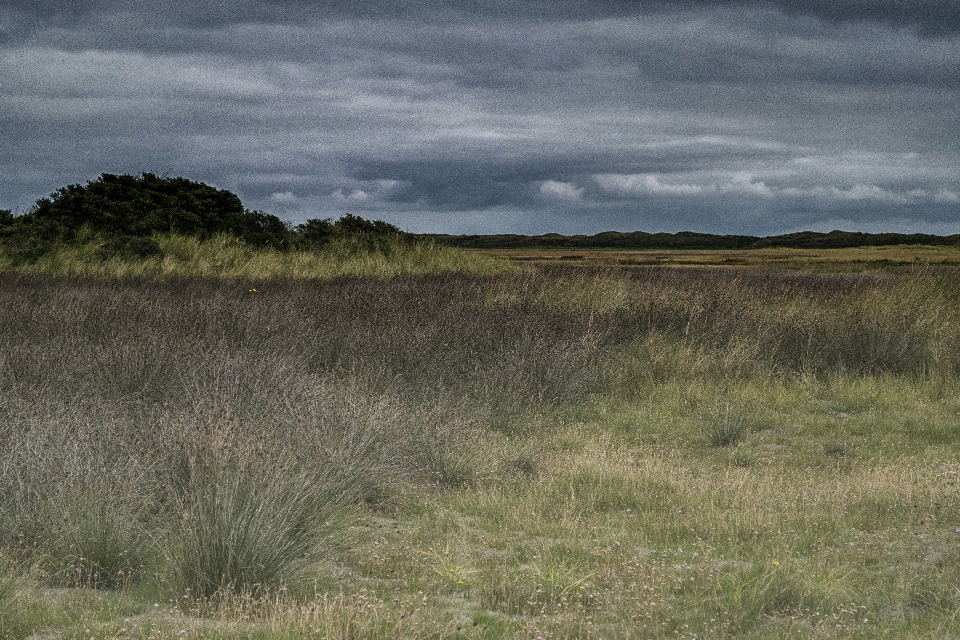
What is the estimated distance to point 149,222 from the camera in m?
25.4

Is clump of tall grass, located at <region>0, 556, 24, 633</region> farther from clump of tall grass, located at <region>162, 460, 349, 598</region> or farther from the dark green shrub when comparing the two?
the dark green shrub

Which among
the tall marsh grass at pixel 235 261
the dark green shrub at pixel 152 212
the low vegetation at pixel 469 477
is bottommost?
the low vegetation at pixel 469 477

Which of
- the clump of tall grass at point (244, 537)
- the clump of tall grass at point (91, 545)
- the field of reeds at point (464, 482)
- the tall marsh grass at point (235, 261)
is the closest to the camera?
the field of reeds at point (464, 482)

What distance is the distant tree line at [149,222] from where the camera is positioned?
24.2 meters

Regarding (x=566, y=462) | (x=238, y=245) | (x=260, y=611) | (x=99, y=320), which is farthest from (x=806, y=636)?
(x=238, y=245)

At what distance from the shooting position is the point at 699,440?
7.68 m

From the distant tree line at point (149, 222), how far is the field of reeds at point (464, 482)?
1384 centimetres

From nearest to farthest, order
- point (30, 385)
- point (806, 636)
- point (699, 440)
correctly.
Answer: point (806, 636) → point (30, 385) → point (699, 440)

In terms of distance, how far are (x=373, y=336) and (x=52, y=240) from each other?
1807 centimetres

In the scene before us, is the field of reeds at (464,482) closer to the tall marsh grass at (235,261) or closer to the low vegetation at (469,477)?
the low vegetation at (469,477)

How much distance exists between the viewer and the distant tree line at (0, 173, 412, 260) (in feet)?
79.5

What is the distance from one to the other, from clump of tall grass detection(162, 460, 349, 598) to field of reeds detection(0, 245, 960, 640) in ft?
0.05

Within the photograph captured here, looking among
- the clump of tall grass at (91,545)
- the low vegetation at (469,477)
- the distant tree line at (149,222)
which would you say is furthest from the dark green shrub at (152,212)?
the clump of tall grass at (91,545)

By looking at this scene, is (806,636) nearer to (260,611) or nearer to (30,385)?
(260,611)
